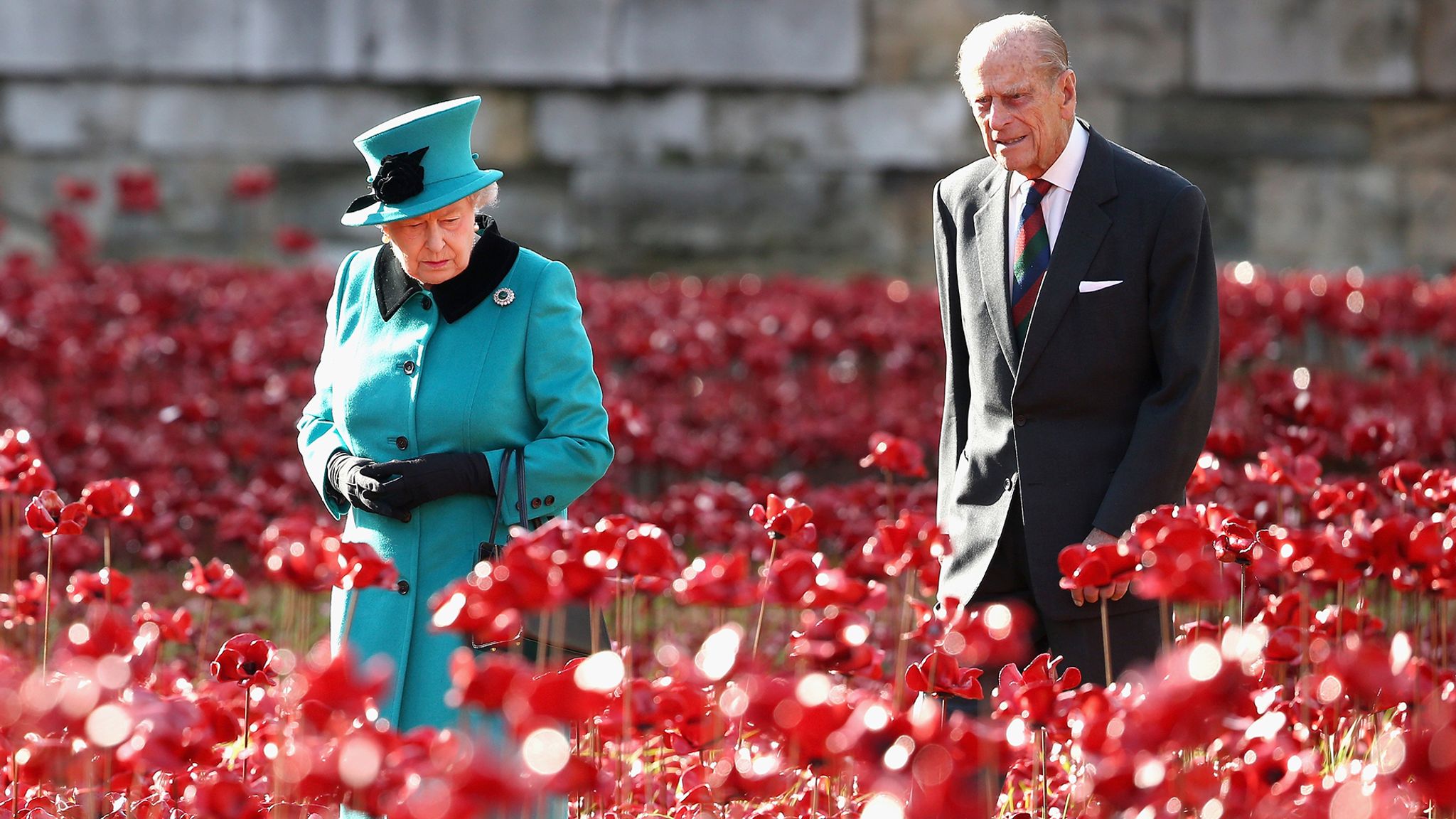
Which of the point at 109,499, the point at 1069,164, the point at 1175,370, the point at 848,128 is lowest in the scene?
the point at 848,128

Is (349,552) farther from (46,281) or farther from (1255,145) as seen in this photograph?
(1255,145)

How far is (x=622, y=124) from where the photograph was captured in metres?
12.9

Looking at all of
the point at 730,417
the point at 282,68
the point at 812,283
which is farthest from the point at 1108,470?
the point at 282,68

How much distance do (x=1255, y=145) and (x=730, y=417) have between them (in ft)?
22.8

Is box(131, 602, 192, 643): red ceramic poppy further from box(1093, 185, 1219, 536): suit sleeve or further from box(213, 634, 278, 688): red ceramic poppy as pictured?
box(1093, 185, 1219, 536): suit sleeve

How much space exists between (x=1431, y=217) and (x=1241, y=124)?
5.61 feet

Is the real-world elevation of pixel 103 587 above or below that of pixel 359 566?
below

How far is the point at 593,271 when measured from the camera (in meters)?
12.9

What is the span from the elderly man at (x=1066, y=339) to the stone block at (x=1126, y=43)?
9.81 meters

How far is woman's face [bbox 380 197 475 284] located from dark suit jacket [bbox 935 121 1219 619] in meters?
1.08

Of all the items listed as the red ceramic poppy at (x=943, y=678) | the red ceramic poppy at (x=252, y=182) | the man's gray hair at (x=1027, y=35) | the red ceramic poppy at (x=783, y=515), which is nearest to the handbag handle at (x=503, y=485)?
the red ceramic poppy at (x=783, y=515)

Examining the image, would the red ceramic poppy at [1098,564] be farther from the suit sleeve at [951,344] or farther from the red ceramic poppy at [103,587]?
the red ceramic poppy at [103,587]

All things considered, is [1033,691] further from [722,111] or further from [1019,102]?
[722,111]

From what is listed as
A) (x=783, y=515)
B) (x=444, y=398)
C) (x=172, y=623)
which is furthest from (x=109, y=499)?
(x=783, y=515)
